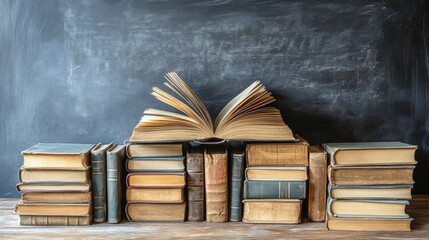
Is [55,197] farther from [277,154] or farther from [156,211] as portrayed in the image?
[277,154]

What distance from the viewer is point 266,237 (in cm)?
158

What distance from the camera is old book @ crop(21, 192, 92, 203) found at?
1675 mm

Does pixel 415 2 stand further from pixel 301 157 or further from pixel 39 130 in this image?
pixel 39 130

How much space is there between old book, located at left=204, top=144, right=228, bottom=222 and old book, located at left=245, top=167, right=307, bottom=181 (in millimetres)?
92

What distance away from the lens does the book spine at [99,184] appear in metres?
1.69

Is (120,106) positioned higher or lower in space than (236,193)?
higher

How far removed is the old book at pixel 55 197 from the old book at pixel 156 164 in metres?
0.19

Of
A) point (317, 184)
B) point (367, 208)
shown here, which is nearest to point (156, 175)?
point (317, 184)

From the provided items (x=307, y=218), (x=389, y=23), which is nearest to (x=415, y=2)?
(x=389, y=23)

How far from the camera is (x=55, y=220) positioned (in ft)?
5.54

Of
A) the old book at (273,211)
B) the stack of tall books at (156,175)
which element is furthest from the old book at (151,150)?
the old book at (273,211)

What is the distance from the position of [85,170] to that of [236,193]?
55cm

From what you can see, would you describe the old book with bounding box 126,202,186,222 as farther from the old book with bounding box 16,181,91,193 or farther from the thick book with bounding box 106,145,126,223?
the old book with bounding box 16,181,91,193

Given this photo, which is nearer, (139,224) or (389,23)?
(139,224)
